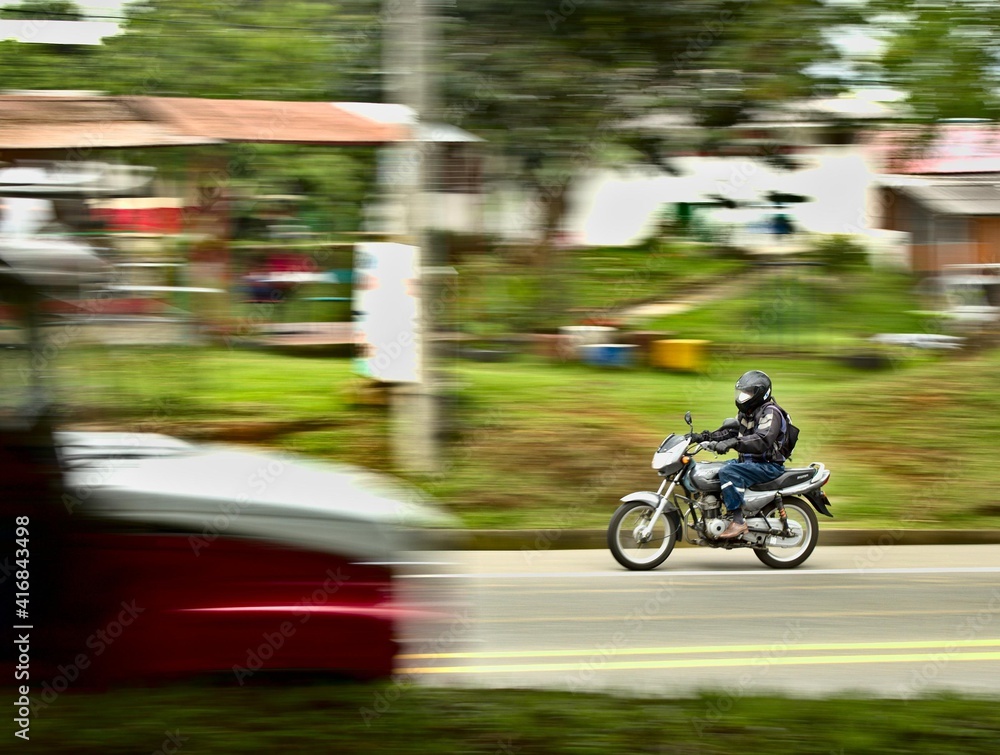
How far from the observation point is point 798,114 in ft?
36.7

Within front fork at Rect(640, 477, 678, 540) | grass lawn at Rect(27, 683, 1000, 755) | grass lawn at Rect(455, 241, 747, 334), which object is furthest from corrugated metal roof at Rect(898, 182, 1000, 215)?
grass lawn at Rect(27, 683, 1000, 755)

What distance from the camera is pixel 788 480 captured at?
410 inches

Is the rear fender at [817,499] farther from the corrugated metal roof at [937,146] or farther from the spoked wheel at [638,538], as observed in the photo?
the corrugated metal roof at [937,146]

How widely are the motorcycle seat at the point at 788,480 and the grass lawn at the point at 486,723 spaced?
544 cm

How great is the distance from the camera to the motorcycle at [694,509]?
10.3 m

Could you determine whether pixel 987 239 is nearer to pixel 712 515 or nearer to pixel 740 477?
pixel 740 477

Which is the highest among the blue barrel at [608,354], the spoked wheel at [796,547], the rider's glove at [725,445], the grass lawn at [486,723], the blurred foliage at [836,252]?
the blurred foliage at [836,252]

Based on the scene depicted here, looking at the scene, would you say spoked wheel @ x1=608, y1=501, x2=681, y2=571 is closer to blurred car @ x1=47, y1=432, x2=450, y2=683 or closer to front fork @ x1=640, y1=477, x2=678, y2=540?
front fork @ x1=640, y1=477, x2=678, y2=540

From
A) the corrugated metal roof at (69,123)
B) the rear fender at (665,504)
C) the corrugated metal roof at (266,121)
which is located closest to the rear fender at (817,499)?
the rear fender at (665,504)

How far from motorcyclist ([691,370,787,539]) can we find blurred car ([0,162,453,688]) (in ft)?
19.9

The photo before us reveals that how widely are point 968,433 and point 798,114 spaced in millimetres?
5131

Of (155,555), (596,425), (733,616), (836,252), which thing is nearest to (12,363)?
(155,555)

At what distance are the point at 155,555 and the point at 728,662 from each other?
13.7 feet

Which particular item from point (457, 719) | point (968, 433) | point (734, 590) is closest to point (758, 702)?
point (457, 719)
